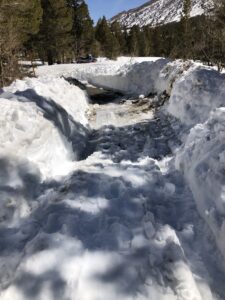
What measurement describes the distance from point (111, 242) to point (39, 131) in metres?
3.72

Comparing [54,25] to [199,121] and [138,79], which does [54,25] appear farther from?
[199,121]

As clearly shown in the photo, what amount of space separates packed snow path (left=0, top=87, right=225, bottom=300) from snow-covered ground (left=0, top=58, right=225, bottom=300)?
1 cm

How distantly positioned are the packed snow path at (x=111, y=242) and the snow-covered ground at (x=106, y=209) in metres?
0.01

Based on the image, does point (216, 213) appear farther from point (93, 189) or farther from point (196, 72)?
point (196, 72)

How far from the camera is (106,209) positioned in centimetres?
490

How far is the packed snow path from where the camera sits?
3.48 meters

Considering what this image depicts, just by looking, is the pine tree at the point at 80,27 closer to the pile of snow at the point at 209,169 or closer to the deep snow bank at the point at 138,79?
the deep snow bank at the point at 138,79

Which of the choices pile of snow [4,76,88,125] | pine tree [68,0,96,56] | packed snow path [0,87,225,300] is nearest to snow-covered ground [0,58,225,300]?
packed snow path [0,87,225,300]

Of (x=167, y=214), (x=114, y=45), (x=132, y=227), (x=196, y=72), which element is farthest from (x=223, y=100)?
(x=114, y=45)

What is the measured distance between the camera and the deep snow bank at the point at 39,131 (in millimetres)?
6328

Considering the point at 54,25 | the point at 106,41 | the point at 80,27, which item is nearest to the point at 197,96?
the point at 54,25

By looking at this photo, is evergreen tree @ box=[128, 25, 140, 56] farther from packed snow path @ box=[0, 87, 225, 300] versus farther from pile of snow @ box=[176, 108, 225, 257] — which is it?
packed snow path @ box=[0, 87, 225, 300]

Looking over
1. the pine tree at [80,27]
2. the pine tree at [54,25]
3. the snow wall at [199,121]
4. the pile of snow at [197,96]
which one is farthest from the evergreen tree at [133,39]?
the pile of snow at [197,96]

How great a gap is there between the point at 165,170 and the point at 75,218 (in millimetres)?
2676
